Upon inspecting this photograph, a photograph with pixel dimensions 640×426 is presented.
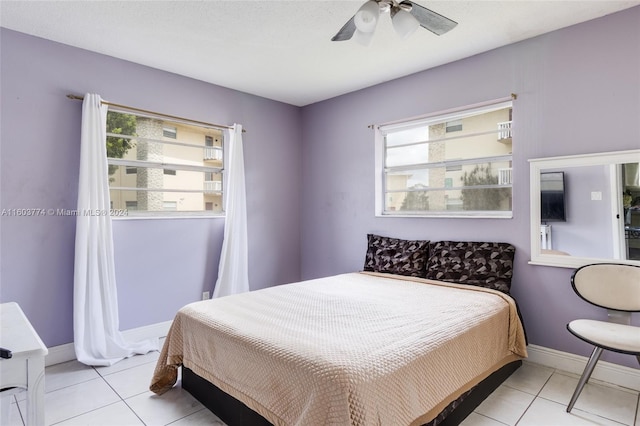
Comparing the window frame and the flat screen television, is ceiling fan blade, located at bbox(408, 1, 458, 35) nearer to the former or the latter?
the window frame

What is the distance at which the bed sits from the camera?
142 cm

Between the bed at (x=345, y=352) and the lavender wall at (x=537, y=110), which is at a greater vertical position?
the lavender wall at (x=537, y=110)

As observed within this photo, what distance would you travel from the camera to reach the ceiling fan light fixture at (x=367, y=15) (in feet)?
6.02

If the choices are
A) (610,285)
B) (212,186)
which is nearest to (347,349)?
(610,285)

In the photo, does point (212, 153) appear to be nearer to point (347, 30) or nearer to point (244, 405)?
point (347, 30)

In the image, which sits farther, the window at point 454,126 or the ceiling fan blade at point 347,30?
the window at point 454,126

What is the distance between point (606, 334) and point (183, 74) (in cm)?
386

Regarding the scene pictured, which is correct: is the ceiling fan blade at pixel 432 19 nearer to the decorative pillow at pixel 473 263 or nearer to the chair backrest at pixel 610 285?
the decorative pillow at pixel 473 263

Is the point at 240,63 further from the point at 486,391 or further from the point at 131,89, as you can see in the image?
the point at 486,391

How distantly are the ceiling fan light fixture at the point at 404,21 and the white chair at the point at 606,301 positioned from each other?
1.94m

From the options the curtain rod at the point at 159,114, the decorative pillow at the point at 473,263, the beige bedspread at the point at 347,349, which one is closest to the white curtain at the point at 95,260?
the curtain rod at the point at 159,114

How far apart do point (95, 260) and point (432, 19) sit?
2922 mm

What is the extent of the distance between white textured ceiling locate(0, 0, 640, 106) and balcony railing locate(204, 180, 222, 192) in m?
1.06

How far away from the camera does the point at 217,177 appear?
3.91m
